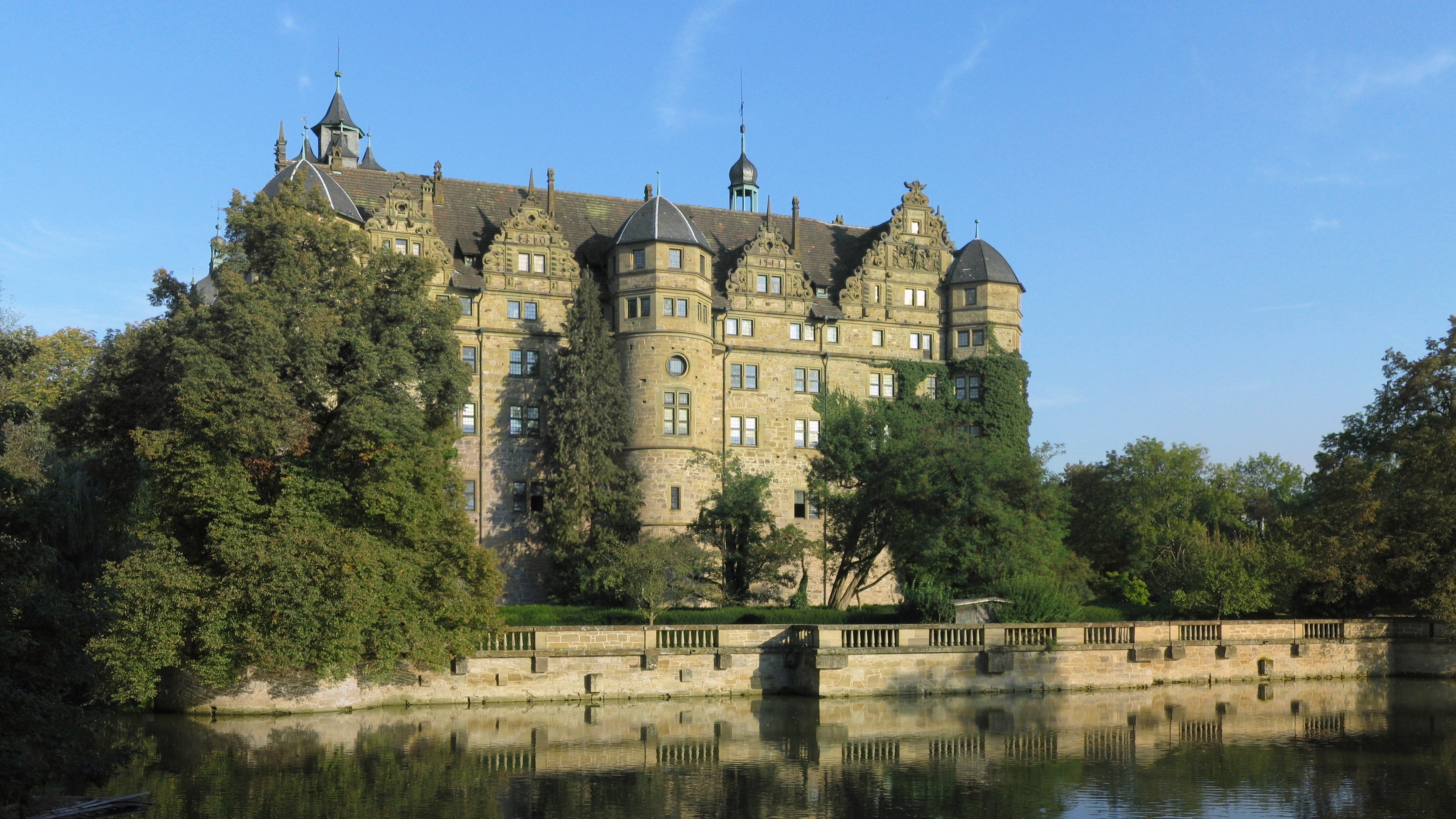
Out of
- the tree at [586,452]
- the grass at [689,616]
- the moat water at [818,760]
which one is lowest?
A: the moat water at [818,760]

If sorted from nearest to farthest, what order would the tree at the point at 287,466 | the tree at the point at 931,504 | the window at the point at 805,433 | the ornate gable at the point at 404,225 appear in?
the tree at the point at 287,466
the tree at the point at 931,504
the ornate gable at the point at 404,225
the window at the point at 805,433

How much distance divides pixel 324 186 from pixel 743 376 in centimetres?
1770

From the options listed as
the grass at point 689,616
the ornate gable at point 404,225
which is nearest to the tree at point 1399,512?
the grass at point 689,616

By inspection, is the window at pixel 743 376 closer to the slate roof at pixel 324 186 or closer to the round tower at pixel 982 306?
the round tower at pixel 982 306

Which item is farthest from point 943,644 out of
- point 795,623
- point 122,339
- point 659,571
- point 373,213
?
point 373,213

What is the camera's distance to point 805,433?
5394cm

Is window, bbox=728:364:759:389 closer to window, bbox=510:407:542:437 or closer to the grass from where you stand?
window, bbox=510:407:542:437

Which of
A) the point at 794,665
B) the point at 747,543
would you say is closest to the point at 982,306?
the point at 747,543

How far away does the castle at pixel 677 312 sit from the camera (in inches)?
1955

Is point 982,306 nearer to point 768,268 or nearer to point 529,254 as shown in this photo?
point 768,268

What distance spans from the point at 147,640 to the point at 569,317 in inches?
936

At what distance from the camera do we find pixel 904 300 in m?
55.5

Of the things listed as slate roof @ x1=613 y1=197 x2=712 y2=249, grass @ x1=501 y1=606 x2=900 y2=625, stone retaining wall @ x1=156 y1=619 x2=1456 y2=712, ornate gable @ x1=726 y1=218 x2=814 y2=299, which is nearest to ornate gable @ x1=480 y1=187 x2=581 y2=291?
slate roof @ x1=613 y1=197 x2=712 y2=249

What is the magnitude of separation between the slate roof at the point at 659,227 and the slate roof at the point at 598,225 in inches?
23.3
